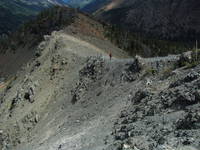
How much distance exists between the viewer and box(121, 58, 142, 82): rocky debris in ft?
96.0

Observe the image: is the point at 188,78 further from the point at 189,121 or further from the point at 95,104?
the point at 95,104

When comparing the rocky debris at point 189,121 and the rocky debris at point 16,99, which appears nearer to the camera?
the rocky debris at point 189,121

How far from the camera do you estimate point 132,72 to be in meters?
29.9

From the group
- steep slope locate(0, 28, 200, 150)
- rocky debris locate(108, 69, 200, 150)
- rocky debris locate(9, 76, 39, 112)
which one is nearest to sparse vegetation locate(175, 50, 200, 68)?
steep slope locate(0, 28, 200, 150)

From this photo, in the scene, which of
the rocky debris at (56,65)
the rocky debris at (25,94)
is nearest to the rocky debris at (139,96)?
the rocky debris at (25,94)

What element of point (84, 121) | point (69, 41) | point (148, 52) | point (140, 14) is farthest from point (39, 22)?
point (140, 14)

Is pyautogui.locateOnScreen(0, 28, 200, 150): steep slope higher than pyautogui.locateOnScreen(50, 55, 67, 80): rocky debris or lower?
lower

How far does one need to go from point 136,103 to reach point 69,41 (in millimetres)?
25091

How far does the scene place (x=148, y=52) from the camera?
78000 millimetres

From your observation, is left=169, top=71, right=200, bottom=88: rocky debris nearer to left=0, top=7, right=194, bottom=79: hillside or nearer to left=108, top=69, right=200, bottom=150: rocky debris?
left=108, top=69, right=200, bottom=150: rocky debris

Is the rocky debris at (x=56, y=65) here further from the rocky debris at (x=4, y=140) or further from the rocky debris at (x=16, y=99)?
the rocky debris at (x=4, y=140)

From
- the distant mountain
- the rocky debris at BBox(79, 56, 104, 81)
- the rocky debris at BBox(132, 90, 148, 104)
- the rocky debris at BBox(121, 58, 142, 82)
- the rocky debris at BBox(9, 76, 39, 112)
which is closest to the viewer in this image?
the rocky debris at BBox(132, 90, 148, 104)

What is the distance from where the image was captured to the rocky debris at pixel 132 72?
96.0 ft

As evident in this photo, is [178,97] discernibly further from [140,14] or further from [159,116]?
[140,14]
